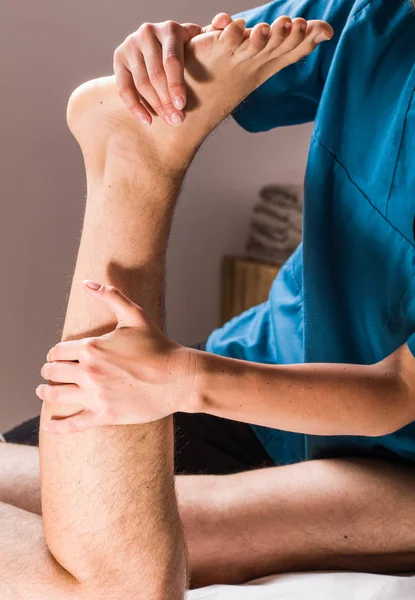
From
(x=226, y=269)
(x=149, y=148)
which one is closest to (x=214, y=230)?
(x=226, y=269)

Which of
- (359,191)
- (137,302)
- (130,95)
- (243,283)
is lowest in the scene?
(243,283)

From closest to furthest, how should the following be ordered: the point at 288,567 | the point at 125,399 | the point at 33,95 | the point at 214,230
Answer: the point at 125,399, the point at 288,567, the point at 33,95, the point at 214,230

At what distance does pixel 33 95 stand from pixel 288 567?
61.7 inches

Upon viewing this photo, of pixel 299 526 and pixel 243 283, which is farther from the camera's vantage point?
pixel 243 283

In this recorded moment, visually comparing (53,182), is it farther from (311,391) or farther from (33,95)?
(311,391)

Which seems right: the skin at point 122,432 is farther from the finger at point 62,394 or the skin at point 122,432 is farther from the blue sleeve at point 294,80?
the blue sleeve at point 294,80

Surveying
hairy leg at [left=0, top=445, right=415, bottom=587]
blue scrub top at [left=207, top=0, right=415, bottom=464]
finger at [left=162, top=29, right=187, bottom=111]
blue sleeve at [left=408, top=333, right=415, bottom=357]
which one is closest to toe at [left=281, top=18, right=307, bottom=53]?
finger at [left=162, top=29, right=187, bottom=111]

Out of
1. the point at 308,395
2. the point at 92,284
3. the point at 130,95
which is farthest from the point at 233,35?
the point at 308,395

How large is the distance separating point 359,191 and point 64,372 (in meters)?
0.52

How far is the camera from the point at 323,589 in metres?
0.92

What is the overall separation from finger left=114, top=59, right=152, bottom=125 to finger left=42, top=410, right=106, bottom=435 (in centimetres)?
33

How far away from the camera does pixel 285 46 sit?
786 millimetres

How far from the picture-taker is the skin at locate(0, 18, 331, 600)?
2.68 ft

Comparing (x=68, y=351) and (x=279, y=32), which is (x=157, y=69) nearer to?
(x=279, y=32)
